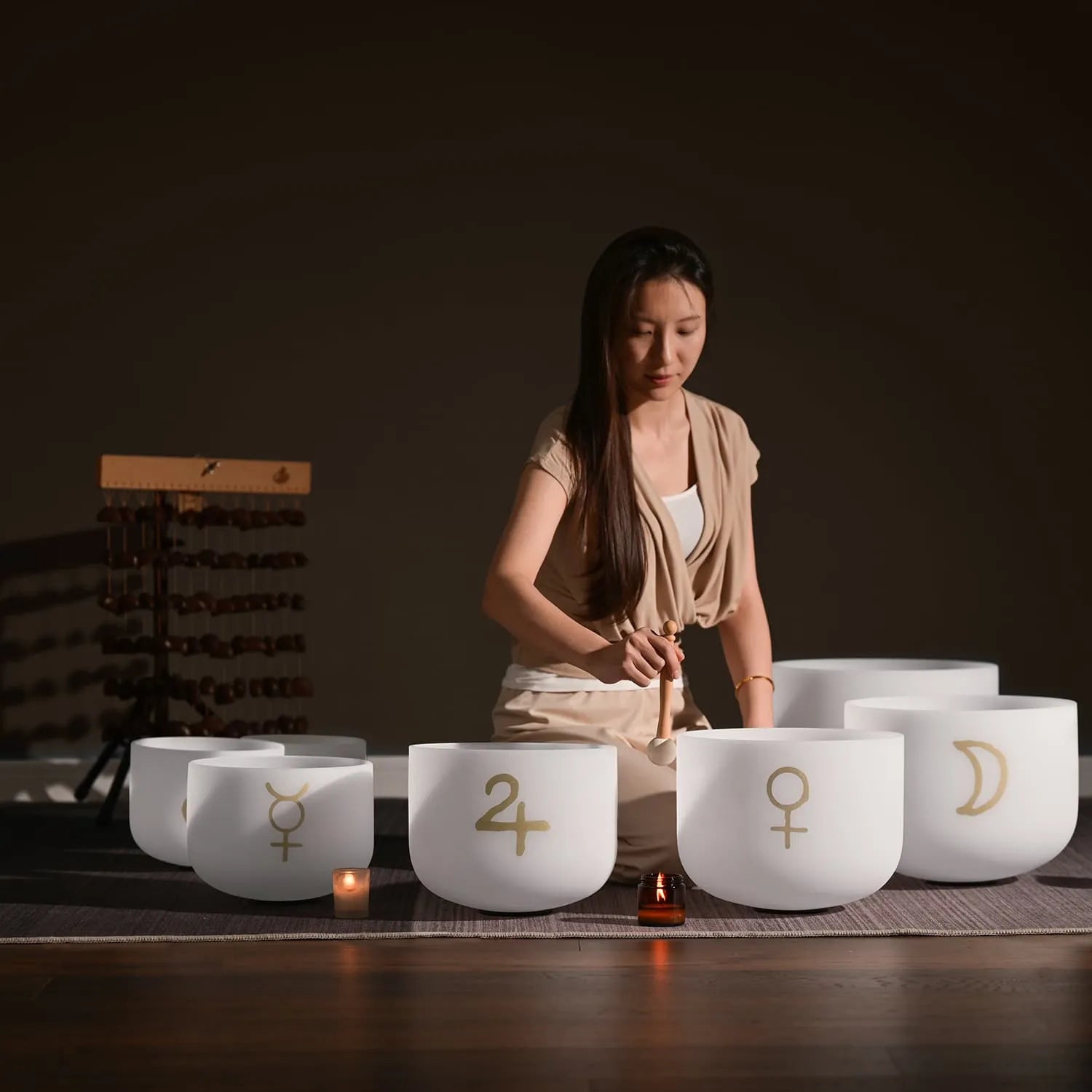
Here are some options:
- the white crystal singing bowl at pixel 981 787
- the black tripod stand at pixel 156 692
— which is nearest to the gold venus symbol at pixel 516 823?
the white crystal singing bowl at pixel 981 787

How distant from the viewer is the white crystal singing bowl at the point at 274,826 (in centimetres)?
225

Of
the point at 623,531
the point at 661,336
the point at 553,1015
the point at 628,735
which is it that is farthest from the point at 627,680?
the point at 553,1015

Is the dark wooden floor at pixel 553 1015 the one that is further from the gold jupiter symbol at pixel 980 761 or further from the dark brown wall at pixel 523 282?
the dark brown wall at pixel 523 282

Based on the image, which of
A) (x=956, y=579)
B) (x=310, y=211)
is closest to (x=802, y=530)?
(x=956, y=579)

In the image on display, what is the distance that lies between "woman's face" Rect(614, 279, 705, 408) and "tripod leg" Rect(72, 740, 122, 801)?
151cm

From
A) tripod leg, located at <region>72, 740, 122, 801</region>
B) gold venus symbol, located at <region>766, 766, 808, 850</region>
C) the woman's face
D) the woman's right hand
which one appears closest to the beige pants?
the woman's right hand

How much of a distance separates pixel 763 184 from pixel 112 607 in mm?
1771

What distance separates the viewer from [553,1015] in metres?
1.70

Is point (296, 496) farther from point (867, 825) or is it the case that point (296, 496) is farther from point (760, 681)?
point (867, 825)

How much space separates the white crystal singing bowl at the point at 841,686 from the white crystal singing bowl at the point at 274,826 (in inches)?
34.6

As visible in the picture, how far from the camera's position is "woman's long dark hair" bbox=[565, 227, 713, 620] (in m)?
2.52

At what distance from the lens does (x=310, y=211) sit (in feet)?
12.6

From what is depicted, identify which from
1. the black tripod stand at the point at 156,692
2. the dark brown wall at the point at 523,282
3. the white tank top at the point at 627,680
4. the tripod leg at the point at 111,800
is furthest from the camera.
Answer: the dark brown wall at the point at 523,282

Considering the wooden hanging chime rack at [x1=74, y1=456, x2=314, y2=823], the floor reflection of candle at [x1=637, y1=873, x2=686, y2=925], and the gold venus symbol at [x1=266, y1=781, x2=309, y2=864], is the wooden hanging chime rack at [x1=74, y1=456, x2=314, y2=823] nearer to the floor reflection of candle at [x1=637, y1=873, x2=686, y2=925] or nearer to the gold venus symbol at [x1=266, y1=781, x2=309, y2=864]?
the gold venus symbol at [x1=266, y1=781, x2=309, y2=864]
